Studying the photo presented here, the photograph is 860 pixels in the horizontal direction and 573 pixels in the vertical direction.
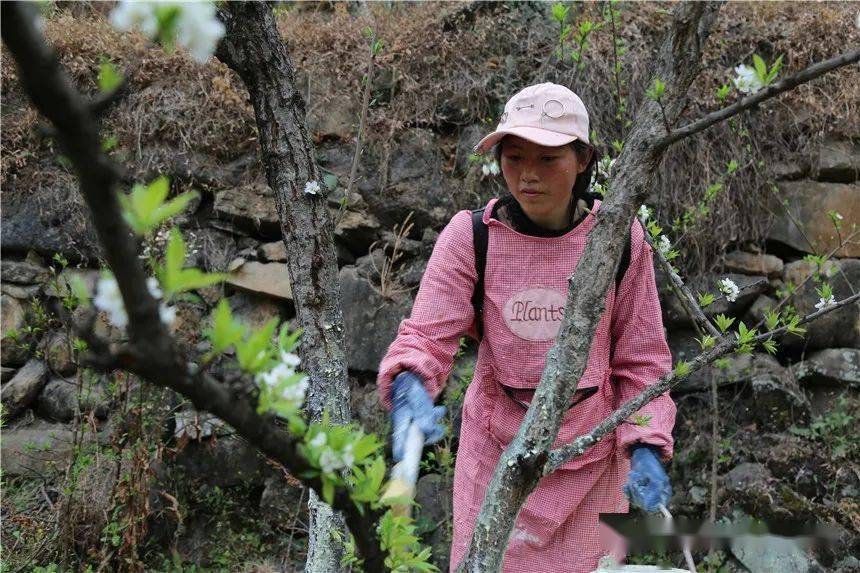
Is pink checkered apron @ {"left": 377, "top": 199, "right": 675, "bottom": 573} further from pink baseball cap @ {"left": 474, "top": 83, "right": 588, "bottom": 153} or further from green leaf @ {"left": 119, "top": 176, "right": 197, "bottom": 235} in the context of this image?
green leaf @ {"left": 119, "top": 176, "right": 197, "bottom": 235}

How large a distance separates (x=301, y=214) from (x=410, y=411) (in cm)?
66

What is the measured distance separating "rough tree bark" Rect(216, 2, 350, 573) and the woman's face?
1.72 feet

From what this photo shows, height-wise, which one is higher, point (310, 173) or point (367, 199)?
point (367, 199)

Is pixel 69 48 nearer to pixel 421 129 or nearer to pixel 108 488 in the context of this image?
pixel 421 129

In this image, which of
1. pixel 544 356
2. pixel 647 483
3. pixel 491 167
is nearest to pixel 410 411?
pixel 544 356

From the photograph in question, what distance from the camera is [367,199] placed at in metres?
4.26

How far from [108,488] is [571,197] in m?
2.84

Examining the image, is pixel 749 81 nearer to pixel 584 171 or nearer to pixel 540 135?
pixel 540 135

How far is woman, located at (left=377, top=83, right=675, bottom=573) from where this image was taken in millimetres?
1883

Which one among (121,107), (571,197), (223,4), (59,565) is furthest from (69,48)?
(571,197)

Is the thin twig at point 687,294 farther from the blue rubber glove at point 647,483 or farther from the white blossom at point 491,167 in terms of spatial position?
the white blossom at point 491,167

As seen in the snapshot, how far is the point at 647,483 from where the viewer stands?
69.4 inches

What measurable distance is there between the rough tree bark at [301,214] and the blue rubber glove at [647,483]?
0.75 m

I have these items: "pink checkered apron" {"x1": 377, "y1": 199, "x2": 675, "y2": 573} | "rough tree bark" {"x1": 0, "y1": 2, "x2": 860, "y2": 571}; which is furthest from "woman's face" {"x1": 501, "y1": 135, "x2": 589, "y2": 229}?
"rough tree bark" {"x1": 0, "y1": 2, "x2": 860, "y2": 571}
